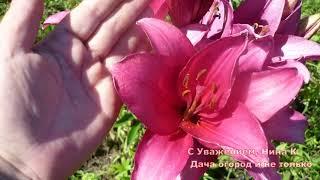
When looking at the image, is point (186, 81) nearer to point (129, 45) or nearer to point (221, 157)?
point (129, 45)

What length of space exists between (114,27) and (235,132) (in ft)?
1.40

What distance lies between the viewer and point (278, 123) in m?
1.12

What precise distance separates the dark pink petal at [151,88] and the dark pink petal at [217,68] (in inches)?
1.2

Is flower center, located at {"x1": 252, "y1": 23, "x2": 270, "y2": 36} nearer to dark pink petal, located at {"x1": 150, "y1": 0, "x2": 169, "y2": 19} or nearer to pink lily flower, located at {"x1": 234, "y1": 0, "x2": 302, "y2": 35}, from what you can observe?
pink lily flower, located at {"x1": 234, "y1": 0, "x2": 302, "y2": 35}

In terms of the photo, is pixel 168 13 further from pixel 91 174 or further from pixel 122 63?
pixel 91 174

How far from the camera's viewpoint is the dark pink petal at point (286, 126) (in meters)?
1.11

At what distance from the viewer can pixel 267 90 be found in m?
1.08

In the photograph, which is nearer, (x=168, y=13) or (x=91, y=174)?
(x=168, y=13)

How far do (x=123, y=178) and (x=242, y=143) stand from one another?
39.1 inches

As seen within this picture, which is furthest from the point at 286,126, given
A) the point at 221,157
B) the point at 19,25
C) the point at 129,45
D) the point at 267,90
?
the point at 221,157

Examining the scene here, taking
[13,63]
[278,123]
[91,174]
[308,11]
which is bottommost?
[91,174]

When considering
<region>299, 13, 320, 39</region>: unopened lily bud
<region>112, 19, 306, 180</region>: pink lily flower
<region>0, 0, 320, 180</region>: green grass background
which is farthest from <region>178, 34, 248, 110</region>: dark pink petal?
<region>0, 0, 320, 180</region>: green grass background

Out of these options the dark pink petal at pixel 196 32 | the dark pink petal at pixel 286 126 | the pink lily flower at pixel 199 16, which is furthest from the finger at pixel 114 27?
the dark pink petal at pixel 286 126

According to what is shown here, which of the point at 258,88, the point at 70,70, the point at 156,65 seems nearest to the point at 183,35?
the point at 156,65
